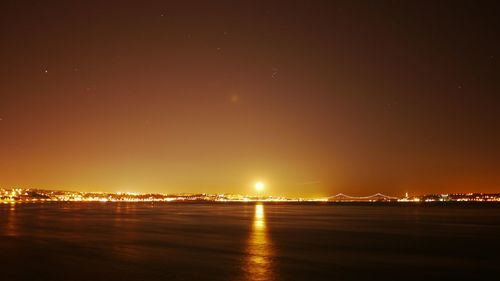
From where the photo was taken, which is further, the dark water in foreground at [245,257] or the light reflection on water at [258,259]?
the dark water in foreground at [245,257]

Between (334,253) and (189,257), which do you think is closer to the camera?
(189,257)

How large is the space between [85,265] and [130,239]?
12216mm

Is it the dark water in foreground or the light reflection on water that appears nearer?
the light reflection on water

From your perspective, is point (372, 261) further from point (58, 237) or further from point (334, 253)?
point (58, 237)

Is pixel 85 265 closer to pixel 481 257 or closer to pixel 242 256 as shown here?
pixel 242 256

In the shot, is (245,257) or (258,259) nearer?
(258,259)

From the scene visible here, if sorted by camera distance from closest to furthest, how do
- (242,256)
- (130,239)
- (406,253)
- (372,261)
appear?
1. (372,261)
2. (242,256)
3. (406,253)
4. (130,239)

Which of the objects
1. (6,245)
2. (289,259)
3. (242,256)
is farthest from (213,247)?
(6,245)

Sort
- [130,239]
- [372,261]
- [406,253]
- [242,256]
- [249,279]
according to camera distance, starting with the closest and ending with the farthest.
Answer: [249,279] < [372,261] < [242,256] < [406,253] < [130,239]

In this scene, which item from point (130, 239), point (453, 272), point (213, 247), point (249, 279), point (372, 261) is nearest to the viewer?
point (249, 279)

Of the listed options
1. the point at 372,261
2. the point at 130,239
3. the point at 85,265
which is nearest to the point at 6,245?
the point at 130,239

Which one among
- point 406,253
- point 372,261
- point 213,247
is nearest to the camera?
point 372,261

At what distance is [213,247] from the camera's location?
2997 centimetres

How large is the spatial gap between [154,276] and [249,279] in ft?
12.3
